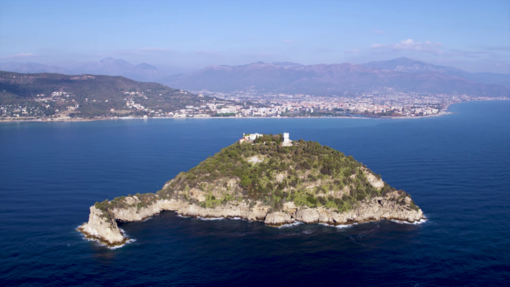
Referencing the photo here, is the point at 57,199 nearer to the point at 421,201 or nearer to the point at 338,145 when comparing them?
the point at 421,201

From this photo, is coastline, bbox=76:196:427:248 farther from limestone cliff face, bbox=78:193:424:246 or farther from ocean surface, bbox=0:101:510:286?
ocean surface, bbox=0:101:510:286

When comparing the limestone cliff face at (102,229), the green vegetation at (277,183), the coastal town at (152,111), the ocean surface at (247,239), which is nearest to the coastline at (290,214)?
the green vegetation at (277,183)

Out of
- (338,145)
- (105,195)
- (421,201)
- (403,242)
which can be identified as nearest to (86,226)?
(105,195)

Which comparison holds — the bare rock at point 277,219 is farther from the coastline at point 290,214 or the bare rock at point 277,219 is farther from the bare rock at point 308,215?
the bare rock at point 308,215

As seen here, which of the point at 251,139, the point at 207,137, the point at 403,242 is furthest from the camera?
the point at 207,137

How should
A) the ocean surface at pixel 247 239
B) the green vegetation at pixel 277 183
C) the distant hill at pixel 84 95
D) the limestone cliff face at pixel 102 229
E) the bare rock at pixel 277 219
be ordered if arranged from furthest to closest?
1. the distant hill at pixel 84 95
2. the green vegetation at pixel 277 183
3. the bare rock at pixel 277 219
4. the limestone cliff face at pixel 102 229
5. the ocean surface at pixel 247 239

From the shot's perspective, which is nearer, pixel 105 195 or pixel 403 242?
pixel 403 242
